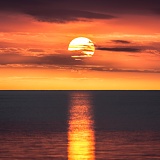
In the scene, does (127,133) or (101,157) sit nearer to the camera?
(101,157)

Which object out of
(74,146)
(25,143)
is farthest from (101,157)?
(25,143)

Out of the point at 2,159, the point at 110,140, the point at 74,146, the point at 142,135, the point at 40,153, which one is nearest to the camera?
the point at 2,159

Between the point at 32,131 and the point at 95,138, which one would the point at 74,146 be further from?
the point at 32,131

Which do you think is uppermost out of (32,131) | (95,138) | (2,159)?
(32,131)

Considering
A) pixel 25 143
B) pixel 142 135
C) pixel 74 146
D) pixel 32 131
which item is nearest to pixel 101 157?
pixel 74 146

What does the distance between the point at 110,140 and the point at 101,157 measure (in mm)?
15646

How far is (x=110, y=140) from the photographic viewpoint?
73438mm

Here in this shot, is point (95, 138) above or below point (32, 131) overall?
below

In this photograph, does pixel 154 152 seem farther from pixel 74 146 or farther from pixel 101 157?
pixel 74 146

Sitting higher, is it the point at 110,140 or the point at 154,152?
the point at 110,140

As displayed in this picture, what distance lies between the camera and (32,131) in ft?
285

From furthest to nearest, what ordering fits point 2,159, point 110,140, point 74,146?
point 110,140 → point 74,146 → point 2,159

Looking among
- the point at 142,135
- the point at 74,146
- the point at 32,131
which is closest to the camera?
the point at 74,146

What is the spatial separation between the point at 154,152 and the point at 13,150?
1649 centimetres
